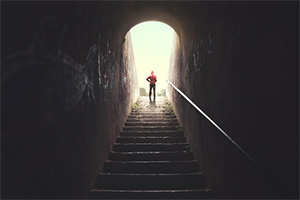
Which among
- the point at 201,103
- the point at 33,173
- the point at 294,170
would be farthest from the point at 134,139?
the point at 294,170

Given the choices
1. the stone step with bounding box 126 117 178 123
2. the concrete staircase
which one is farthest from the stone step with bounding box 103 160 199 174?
the stone step with bounding box 126 117 178 123

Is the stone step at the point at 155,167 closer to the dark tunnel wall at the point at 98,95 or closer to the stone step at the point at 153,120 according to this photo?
the dark tunnel wall at the point at 98,95

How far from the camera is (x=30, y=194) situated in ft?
4.48

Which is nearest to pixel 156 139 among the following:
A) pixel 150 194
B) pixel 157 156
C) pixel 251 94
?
pixel 157 156

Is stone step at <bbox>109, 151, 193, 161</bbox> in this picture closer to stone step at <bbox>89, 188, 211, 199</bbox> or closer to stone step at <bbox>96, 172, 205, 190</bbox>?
stone step at <bbox>96, 172, 205, 190</bbox>

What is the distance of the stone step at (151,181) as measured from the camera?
2910mm

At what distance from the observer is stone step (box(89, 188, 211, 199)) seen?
269cm

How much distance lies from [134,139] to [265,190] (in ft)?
9.57

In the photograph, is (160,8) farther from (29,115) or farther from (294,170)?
(294,170)

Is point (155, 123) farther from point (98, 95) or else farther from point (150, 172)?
point (98, 95)

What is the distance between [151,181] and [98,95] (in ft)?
5.35

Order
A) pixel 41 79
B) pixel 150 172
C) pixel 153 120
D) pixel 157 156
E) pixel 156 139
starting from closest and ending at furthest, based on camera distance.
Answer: pixel 41 79 → pixel 150 172 → pixel 157 156 → pixel 156 139 → pixel 153 120

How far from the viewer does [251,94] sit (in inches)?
63.9

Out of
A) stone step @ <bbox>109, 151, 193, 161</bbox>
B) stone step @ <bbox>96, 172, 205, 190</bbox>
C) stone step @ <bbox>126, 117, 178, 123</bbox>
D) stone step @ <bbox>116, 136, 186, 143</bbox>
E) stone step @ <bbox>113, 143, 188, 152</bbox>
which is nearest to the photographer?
stone step @ <bbox>96, 172, 205, 190</bbox>
